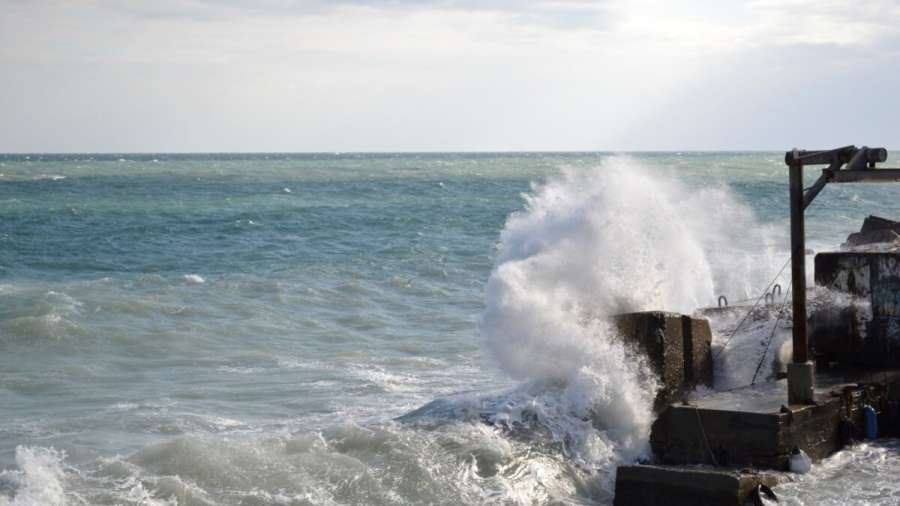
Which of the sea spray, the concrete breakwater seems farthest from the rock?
the sea spray

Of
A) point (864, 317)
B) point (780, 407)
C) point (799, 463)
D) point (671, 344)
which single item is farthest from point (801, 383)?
point (864, 317)

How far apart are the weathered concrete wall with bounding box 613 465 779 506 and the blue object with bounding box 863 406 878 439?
6.20ft

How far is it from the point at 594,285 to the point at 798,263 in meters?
2.71

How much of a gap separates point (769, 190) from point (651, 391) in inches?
1750

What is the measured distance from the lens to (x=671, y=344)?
1119 centimetres

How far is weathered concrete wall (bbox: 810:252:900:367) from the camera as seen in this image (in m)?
11.7

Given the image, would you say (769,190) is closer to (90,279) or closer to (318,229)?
(318,229)

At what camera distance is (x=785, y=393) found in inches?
425

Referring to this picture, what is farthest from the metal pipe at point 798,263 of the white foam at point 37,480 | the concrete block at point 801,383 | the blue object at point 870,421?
the white foam at point 37,480

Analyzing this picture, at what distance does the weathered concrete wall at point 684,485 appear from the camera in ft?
28.9

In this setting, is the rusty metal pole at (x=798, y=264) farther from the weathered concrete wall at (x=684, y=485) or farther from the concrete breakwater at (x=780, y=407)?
the weathered concrete wall at (x=684, y=485)

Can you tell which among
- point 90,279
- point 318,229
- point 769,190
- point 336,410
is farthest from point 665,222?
point 769,190

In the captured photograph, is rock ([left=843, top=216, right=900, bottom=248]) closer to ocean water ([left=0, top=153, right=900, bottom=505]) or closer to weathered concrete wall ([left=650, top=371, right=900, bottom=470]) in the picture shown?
ocean water ([left=0, top=153, right=900, bottom=505])

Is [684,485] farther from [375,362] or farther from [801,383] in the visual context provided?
[375,362]
